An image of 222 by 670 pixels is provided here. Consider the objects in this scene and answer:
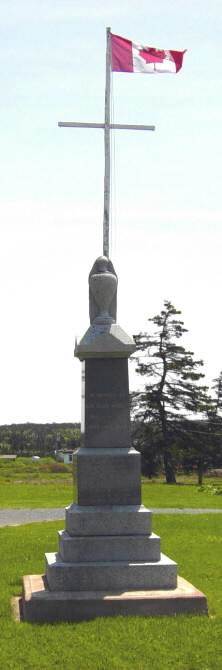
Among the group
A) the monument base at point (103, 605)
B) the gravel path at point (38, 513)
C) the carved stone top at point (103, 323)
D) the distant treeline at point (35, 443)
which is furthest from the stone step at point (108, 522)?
the distant treeline at point (35, 443)

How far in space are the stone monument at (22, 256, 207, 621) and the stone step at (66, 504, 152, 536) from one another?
1 centimetres

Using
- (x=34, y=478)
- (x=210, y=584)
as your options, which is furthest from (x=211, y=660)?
(x=34, y=478)

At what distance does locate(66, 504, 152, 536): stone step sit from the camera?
9.13 metres

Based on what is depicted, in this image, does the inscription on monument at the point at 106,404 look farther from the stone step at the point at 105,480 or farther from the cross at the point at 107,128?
the cross at the point at 107,128

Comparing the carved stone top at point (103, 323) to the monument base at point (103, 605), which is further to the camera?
the carved stone top at point (103, 323)

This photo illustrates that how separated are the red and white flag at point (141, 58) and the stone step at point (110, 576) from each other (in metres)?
6.62

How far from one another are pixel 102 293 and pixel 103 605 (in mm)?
3715

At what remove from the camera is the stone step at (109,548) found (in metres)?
8.99

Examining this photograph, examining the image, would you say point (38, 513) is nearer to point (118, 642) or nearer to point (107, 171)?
point (107, 171)

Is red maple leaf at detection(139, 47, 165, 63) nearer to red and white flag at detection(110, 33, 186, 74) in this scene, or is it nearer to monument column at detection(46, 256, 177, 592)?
red and white flag at detection(110, 33, 186, 74)

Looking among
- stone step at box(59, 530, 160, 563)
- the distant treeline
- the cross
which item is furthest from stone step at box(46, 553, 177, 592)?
the distant treeline

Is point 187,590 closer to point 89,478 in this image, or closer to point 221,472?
point 89,478

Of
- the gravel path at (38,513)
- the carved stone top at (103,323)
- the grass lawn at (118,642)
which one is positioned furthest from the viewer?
the gravel path at (38,513)

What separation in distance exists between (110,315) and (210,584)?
3.53 meters
